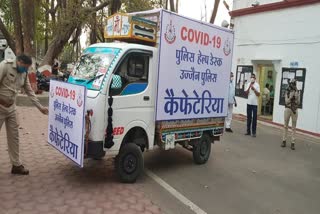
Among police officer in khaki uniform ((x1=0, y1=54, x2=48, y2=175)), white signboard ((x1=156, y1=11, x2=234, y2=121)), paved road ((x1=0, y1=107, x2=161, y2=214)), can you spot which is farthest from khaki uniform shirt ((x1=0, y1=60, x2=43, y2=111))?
white signboard ((x1=156, y1=11, x2=234, y2=121))

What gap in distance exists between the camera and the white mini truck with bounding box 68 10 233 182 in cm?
560

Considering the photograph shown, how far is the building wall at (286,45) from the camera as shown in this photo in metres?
12.7

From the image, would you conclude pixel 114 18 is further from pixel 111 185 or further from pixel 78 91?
pixel 111 185

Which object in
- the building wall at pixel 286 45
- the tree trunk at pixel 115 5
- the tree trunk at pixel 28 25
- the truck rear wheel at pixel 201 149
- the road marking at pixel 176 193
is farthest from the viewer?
the tree trunk at pixel 115 5

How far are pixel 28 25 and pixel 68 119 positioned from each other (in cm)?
1166

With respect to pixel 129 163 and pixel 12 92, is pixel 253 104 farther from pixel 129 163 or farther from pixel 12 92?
pixel 12 92

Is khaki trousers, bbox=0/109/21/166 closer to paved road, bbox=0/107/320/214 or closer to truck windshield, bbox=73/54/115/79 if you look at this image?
paved road, bbox=0/107/320/214

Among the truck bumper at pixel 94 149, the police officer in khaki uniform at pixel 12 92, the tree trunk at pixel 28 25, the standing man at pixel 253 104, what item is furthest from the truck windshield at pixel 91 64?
the tree trunk at pixel 28 25

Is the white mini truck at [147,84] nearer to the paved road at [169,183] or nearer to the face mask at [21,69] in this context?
the paved road at [169,183]

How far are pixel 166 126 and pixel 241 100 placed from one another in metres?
10.3

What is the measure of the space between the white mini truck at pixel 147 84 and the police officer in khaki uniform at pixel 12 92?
2.84ft

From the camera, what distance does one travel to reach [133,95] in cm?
594

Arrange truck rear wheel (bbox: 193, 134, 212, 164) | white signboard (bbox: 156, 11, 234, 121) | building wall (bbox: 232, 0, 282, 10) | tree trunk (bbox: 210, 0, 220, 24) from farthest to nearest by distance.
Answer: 1. tree trunk (bbox: 210, 0, 220, 24)
2. building wall (bbox: 232, 0, 282, 10)
3. truck rear wheel (bbox: 193, 134, 212, 164)
4. white signboard (bbox: 156, 11, 234, 121)

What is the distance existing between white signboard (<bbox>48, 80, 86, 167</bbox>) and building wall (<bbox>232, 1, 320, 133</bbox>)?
955 centimetres
